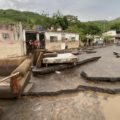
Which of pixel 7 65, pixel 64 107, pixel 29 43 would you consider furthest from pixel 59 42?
pixel 64 107

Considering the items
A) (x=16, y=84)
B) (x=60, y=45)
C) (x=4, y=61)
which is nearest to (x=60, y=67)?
(x=4, y=61)

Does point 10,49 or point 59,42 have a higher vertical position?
point 59,42

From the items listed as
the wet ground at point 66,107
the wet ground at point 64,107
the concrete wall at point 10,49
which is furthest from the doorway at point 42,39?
the wet ground at point 66,107

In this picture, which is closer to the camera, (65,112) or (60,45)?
(65,112)

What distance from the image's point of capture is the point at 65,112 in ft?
13.0

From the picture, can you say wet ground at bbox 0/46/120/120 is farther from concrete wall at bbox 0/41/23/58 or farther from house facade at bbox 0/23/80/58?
house facade at bbox 0/23/80/58

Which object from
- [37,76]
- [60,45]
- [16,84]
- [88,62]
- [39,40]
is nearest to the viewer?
[16,84]

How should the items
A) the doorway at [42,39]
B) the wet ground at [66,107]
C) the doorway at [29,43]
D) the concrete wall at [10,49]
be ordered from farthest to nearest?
1. the doorway at [42,39]
2. the doorway at [29,43]
3. the concrete wall at [10,49]
4. the wet ground at [66,107]

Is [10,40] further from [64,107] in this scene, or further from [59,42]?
[64,107]

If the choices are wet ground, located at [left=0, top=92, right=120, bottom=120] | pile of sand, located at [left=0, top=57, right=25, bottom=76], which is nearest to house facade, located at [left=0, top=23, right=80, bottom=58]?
pile of sand, located at [left=0, top=57, right=25, bottom=76]

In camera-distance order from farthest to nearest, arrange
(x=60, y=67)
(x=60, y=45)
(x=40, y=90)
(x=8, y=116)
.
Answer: (x=60, y=45) → (x=60, y=67) → (x=40, y=90) → (x=8, y=116)

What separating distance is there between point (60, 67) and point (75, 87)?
1.99 m

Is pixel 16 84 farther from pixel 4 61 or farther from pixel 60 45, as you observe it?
Result: pixel 60 45

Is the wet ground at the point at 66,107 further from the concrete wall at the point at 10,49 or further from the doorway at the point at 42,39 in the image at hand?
the doorway at the point at 42,39
